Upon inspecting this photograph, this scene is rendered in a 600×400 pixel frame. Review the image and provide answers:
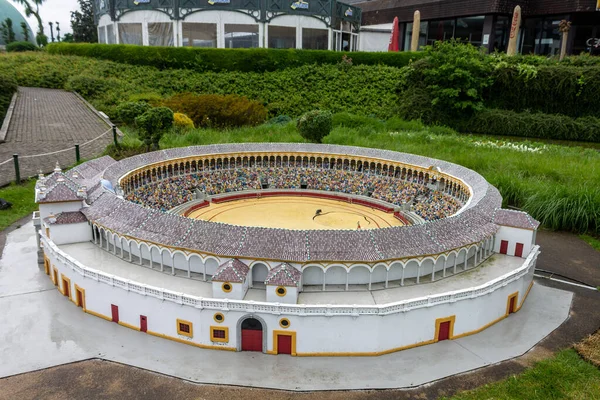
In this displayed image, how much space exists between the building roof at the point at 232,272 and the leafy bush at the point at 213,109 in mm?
37456

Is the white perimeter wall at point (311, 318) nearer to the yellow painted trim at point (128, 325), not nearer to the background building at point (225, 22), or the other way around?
the yellow painted trim at point (128, 325)

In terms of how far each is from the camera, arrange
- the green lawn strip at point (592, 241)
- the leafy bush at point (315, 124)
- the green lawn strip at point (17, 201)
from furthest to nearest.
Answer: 1. the leafy bush at point (315, 124)
2. the green lawn strip at point (17, 201)
3. the green lawn strip at point (592, 241)

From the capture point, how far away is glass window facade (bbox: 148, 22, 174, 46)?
74.3 metres

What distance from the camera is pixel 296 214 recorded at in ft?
134

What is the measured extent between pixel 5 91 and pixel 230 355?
55.9m

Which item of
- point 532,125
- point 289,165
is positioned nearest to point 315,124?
point 289,165

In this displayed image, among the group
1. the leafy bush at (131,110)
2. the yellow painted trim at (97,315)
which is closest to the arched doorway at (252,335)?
the yellow painted trim at (97,315)

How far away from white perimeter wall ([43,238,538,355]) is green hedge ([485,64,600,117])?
152ft

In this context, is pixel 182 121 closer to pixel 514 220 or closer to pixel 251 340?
pixel 251 340

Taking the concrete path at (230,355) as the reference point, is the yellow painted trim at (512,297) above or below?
above

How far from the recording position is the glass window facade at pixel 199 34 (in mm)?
74062

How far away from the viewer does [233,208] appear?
1665 inches

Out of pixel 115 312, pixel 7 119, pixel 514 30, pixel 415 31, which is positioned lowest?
pixel 115 312

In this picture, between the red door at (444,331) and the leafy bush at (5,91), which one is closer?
the red door at (444,331)
